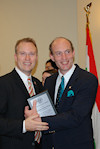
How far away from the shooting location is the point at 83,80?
2.04 meters

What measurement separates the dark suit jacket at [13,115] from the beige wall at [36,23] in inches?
124

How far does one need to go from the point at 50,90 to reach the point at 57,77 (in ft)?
0.77

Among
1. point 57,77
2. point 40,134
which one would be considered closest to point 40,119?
point 40,134

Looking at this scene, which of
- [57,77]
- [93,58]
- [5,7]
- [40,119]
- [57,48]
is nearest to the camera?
[40,119]

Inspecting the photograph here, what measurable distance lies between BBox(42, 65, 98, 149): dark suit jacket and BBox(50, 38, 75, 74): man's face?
25cm

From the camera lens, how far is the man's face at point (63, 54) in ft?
7.43

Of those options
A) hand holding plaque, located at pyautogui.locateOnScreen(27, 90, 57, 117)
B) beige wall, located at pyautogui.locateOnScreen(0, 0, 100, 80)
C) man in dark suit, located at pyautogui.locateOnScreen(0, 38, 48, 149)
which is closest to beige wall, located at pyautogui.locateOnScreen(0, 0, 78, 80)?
beige wall, located at pyautogui.locateOnScreen(0, 0, 100, 80)

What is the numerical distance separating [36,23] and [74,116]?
382cm

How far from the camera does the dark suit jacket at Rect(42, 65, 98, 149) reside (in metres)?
1.91

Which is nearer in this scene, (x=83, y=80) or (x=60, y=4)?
(x=83, y=80)

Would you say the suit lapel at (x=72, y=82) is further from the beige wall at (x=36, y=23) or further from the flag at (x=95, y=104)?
the beige wall at (x=36, y=23)

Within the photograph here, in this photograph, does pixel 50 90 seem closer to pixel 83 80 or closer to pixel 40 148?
pixel 83 80

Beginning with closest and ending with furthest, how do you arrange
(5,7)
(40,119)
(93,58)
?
(40,119), (93,58), (5,7)

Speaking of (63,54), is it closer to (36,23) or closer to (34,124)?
(34,124)
